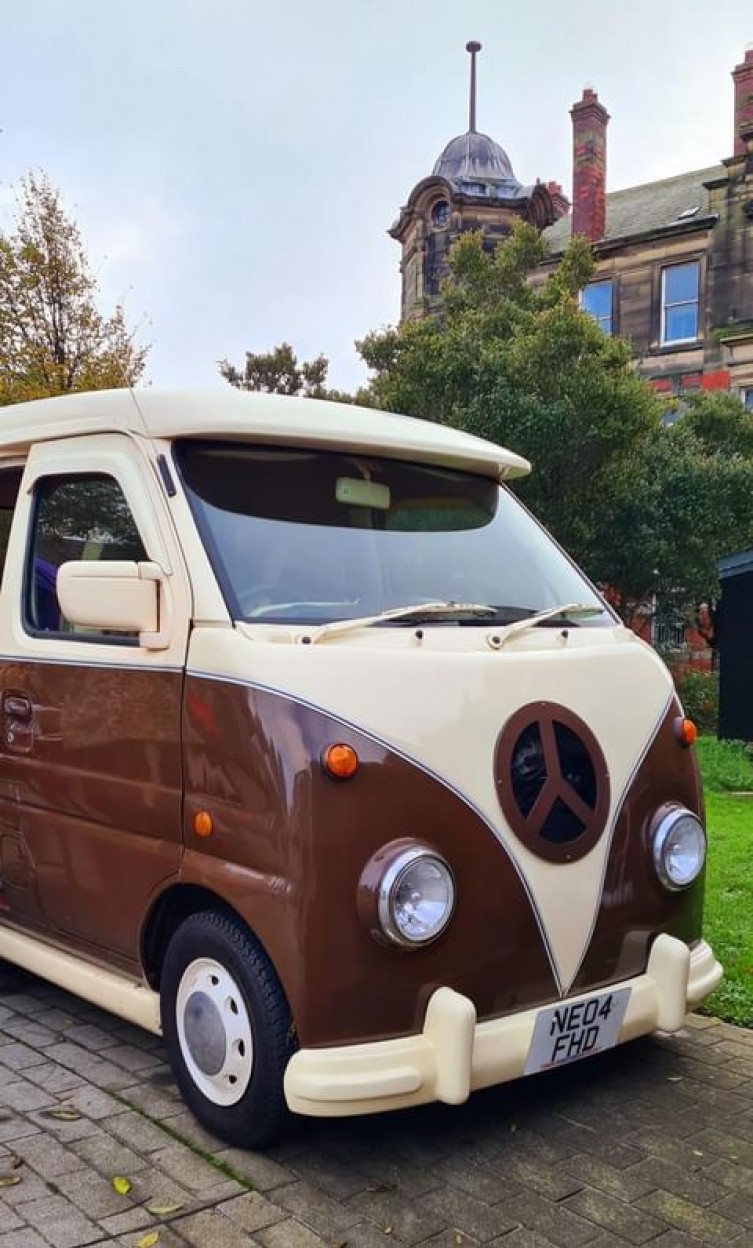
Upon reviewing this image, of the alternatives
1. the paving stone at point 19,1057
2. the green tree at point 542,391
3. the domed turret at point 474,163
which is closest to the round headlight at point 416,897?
the paving stone at point 19,1057

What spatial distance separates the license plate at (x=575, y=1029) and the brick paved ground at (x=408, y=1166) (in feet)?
0.95

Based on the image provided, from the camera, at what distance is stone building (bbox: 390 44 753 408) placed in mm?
28250

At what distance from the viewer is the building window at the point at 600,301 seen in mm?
30344

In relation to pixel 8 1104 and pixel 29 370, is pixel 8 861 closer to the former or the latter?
pixel 8 1104

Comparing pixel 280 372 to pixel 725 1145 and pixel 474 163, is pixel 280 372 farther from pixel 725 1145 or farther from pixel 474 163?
pixel 725 1145

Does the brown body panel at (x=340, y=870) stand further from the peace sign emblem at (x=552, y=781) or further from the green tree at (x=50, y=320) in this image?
the green tree at (x=50, y=320)

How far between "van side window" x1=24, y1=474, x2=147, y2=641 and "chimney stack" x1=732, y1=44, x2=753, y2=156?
28489 mm

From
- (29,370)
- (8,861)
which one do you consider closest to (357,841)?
(8,861)

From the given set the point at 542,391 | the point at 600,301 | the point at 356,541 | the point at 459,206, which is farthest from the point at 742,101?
the point at 356,541

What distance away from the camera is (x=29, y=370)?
55.2 ft

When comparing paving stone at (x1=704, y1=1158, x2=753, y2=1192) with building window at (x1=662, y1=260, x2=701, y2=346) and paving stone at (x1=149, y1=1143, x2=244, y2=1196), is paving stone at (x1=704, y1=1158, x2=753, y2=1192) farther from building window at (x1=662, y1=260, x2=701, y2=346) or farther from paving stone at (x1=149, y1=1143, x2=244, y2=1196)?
building window at (x1=662, y1=260, x2=701, y2=346)

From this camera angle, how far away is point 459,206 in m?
32.8

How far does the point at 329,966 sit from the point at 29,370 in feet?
51.2

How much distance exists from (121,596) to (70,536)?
87 centimetres
